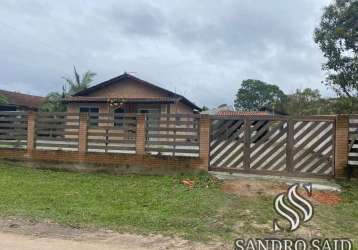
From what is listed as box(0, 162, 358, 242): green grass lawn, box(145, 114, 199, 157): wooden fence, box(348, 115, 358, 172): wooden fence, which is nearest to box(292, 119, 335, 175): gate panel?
box(348, 115, 358, 172): wooden fence

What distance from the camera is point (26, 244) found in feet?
20.0

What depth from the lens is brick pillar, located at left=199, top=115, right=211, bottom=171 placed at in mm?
11929

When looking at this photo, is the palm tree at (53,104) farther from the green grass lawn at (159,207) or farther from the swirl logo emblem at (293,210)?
the swirl logo emblem at (293,210)

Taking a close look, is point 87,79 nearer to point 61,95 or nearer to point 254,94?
point 61,95

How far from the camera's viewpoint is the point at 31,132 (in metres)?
13.8

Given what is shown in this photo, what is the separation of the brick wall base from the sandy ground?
17.4 ft

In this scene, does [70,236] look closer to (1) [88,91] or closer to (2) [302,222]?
(2) [302,222]

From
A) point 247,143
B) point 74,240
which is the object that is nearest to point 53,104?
point 247,143

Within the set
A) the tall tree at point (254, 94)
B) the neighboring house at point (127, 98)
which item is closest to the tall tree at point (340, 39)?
the neighboring house at point (127, 98)

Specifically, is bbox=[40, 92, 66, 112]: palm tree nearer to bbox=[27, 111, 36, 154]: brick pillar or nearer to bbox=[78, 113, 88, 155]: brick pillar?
bbox=[27, 111, 36, 154]: brick pillar

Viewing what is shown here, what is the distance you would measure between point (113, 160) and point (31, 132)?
312cm

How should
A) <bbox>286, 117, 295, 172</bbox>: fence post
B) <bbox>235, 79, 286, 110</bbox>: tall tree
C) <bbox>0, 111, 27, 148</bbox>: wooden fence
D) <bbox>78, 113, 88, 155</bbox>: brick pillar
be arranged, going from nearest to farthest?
<bbox>286, 117, 295, 172</bbox>: fence post
<bbox>78, 113, 88, 155</bbox>: brick pillar
<bbox>0, 111, 27, 148</bbox>: wooden fence
<bbox>235, 79, 286, 110</bbox>: tall tree

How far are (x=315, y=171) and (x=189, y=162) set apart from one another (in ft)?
11.1

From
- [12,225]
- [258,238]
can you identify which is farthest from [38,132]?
[258,238]
